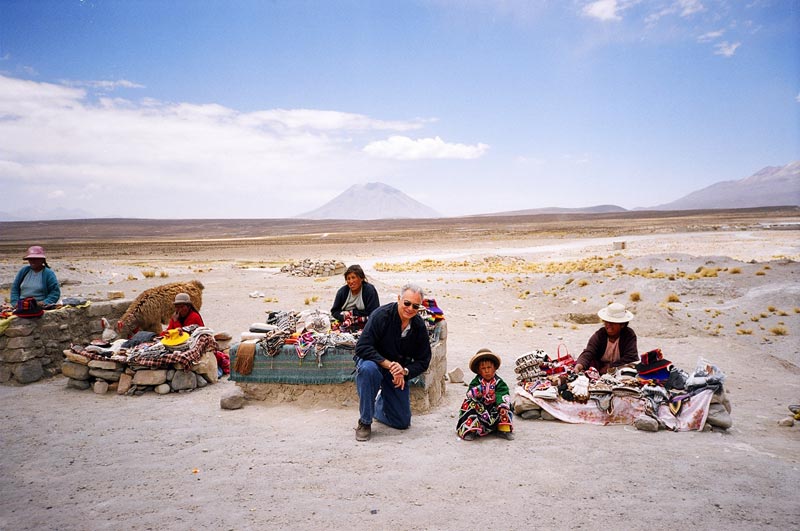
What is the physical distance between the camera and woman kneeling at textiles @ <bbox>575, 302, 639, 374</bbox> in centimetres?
644

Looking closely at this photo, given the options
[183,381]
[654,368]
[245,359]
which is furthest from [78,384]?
[654,368]

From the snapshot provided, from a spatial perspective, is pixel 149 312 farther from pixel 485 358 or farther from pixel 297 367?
pixel 485 358

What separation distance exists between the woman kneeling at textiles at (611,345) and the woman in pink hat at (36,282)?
319 inches

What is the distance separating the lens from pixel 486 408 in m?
5.36

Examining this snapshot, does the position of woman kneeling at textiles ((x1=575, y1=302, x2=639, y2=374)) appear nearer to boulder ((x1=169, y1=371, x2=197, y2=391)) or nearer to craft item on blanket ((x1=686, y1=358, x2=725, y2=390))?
craft item on blanket ((x1=686, y1=358, x2=725, y2=390))

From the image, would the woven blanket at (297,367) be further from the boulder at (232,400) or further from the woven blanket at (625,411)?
the woven blanket at (625,411)

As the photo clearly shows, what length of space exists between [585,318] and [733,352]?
3.81 meters

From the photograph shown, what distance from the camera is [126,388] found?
24.2 ft

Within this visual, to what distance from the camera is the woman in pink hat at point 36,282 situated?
8352 mm

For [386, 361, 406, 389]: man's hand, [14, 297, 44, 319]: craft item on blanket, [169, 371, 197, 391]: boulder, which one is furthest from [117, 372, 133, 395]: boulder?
[386, 361, 406, 389]: man's hand

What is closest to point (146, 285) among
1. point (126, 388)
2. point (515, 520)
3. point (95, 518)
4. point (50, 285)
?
point (50, 285)

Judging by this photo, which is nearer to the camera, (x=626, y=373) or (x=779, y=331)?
(x=626, y=373)

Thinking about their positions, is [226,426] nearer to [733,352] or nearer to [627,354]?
[627,354]

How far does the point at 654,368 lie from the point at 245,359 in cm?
497
